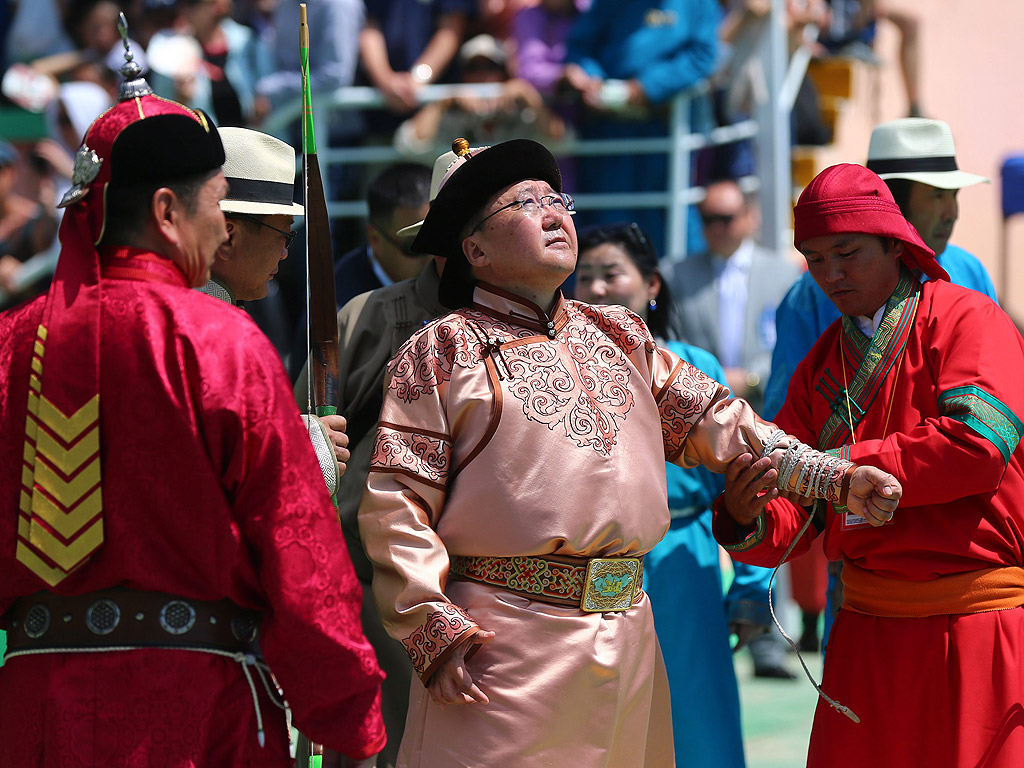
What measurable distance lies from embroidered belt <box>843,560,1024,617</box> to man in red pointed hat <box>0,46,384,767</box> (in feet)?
4.45

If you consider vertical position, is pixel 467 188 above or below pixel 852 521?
above

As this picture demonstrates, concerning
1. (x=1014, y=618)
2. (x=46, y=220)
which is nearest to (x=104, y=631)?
(x=1014, y=618)

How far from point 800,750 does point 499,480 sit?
313 cm

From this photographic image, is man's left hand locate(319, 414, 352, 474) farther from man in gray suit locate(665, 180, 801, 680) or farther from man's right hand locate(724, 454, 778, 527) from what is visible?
man in gray suit locate(665, 180, 801, 680)

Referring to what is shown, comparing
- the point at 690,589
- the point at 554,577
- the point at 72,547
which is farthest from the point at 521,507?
the point at 690,589

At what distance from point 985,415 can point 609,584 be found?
0.91m

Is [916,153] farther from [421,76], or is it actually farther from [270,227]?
[421,76]

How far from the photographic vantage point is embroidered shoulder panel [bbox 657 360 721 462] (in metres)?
3.02

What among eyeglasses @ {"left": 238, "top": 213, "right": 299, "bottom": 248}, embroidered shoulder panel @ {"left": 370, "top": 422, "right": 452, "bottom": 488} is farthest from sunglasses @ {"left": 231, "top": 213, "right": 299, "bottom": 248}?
embroidered shoulder panel @ {"left": 370, "top": 422, "right": 452, "bottom": 488}

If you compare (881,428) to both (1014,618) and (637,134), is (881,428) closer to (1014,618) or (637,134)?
(1014,618)

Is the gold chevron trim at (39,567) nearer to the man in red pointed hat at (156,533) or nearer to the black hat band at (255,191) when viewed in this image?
the man in red pointed hat at (156,533)

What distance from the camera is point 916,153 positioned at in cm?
402

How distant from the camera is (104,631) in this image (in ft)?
7.44

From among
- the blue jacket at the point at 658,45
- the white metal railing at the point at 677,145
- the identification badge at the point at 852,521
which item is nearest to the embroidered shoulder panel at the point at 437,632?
the identification badge at the point at 852,521
